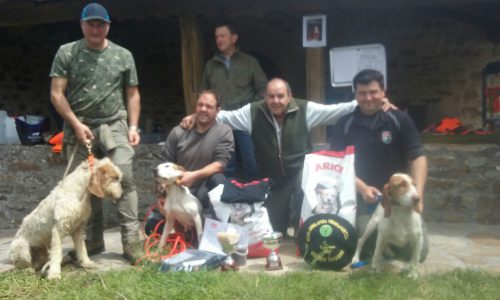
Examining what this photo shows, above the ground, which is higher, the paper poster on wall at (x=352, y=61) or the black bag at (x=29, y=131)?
the paper poster on wall at (x=352, y=61)

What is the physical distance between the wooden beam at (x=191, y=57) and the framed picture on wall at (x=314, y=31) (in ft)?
3.90

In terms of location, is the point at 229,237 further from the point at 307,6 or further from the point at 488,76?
the point at 488,76

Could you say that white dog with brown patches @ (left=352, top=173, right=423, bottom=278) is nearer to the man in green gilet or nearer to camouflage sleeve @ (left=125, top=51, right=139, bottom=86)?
the man in green gilet

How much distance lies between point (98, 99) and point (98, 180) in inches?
26.2

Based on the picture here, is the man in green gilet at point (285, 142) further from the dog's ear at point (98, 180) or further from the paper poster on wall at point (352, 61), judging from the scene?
the dog's ear at point (98, 180)

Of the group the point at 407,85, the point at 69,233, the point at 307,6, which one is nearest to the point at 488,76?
the point at 407,85

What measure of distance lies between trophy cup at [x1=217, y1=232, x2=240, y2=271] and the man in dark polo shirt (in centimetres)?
95

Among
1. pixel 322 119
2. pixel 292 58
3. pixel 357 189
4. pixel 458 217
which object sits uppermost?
pixel 292 58

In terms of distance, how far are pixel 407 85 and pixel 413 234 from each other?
5.19m

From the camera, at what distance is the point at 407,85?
7.90 m

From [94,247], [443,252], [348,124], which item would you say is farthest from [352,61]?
[94,247]

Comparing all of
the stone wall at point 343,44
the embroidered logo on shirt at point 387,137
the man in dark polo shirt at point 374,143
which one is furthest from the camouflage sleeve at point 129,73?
the stone wall at point 343,44

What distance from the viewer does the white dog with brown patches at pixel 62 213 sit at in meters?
3.26

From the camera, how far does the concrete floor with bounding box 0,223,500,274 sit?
352 centimetres
